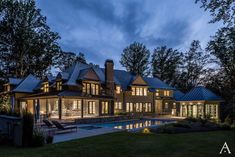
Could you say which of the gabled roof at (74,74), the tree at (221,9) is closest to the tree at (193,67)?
the gabled roof at (74,74)

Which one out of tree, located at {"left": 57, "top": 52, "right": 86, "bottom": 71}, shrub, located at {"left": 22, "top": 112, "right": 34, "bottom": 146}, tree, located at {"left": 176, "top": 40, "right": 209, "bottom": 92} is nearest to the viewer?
shrub, located at {"left": 22, "top": 112, "right": 34, "bottom": 146}

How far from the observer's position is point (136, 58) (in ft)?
224

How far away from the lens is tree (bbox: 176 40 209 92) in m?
60.3

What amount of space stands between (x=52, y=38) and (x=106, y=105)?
23250 millimetres

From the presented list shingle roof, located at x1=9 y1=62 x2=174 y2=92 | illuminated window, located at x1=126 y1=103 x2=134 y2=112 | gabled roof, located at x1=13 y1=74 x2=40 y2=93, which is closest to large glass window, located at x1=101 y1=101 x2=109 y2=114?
shingle roof, located at x1=9 y1=62 x2=174 y2=92

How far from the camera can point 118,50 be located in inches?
2798

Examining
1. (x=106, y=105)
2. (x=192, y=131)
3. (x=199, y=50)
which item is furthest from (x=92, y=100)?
(x=199, y=50)

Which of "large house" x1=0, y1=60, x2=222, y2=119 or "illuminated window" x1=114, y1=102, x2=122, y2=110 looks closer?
"large house" x1=0, y1=60, x2=222, y2=119

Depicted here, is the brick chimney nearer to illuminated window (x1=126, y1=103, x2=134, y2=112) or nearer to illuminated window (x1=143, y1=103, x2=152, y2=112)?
illuminated window (x1=126, y1=103, x2=134, y2=112)

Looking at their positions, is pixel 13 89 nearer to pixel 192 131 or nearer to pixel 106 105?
pixel 106 105

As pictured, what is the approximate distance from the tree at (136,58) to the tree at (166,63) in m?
2.69

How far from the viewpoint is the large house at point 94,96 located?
30922mm

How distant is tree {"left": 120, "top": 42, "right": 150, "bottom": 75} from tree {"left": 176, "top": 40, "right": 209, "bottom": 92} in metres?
10.6

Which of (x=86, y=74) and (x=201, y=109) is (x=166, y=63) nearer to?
(x=201, y=109)
